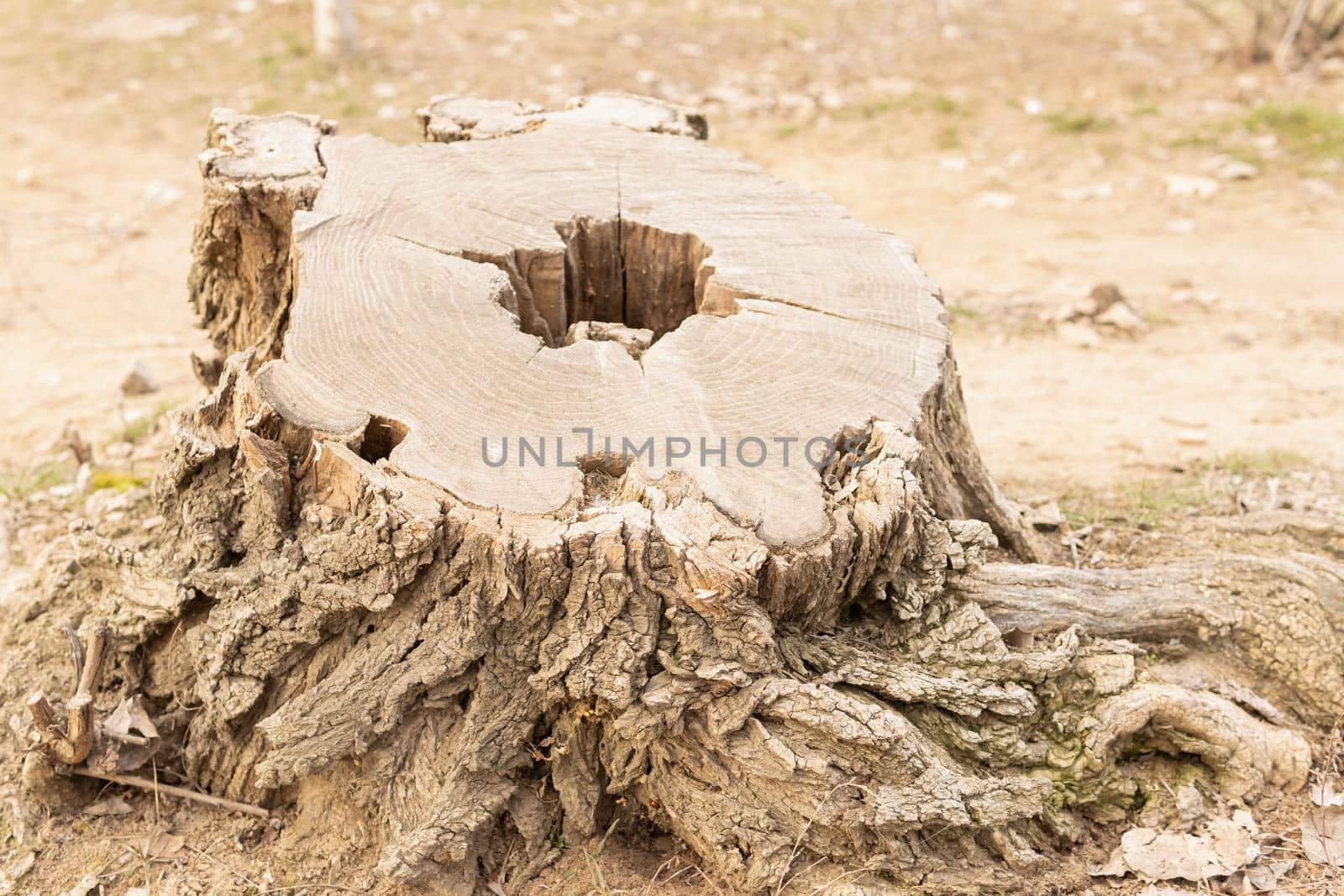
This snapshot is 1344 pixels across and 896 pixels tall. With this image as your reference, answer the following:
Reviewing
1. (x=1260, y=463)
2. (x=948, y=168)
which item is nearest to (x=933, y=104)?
(x=948, y=168)

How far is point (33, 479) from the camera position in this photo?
3900 millimetres

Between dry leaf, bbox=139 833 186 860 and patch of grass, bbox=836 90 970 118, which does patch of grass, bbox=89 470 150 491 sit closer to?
dry leaf, bbox=139 833 186 860

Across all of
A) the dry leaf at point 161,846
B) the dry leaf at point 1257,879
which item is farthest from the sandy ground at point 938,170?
the dry leaf at point 161,846

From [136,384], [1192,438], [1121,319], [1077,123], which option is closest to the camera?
[1192,438]

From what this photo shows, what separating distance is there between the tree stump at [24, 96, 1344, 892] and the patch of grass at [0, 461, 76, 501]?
1.20 metres

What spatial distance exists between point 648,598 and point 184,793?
49.5 inches

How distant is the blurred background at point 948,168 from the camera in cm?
451

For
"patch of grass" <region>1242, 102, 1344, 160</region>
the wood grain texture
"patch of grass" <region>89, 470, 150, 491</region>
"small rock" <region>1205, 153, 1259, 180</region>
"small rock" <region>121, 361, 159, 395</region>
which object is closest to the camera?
the wood grain texture

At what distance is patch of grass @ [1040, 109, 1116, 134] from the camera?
25.1ft

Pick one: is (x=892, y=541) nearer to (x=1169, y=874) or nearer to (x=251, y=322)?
(x=1169, y=874)

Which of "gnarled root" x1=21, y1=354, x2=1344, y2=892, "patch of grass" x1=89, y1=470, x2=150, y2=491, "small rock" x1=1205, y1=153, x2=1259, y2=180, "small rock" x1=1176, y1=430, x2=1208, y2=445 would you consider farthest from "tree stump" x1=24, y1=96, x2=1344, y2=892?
"small rock" x1=1205, y1=153, x2=1259, y2=180

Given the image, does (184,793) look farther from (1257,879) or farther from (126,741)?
(1257,879)

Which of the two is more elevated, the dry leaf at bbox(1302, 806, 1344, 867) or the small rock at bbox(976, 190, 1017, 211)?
the small rock at bbox(976, 190, 1017, 211)

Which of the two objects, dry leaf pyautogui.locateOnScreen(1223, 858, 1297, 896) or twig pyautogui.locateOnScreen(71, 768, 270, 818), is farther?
twig pyautogui.locateOnScreen(71, 768, 270, 818)
